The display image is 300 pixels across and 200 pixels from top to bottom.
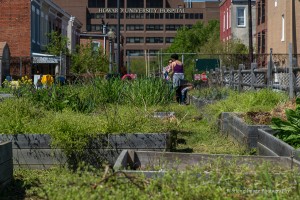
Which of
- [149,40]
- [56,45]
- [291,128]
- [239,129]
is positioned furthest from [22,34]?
[149,40]

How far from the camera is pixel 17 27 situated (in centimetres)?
4541

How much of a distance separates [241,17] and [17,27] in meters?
29.0

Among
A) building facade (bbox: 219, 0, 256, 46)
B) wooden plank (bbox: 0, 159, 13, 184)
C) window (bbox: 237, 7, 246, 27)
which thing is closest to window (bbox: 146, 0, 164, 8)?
building facade (bbox: 219, 0, 256, 46)

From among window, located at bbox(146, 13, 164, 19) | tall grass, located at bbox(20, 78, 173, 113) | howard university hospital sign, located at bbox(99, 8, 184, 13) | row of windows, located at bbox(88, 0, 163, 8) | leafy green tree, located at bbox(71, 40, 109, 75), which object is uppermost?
row of windows, located at bbox(88, 0, 163, 8)

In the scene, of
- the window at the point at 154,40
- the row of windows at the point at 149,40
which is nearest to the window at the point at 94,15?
the row of windows at the point at 149,40

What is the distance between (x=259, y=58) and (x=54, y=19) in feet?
57.2

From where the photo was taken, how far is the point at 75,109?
41.0 ft

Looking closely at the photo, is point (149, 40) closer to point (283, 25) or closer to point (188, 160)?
point (283, 25)

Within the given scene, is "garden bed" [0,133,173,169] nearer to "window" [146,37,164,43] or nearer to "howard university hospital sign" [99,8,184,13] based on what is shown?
"howard university hospital sign" [99,8,184,13]

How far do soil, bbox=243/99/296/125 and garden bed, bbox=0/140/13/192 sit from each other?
4.47 m

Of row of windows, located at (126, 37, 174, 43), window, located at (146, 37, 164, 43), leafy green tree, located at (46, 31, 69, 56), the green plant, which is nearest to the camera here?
the green plant

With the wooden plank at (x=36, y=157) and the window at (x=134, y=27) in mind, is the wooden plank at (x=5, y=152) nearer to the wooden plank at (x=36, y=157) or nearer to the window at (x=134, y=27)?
the wooden plank at (x=36, y=157)

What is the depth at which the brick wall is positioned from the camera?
45.2 m

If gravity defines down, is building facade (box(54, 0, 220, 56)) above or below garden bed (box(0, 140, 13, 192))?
above
